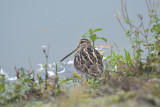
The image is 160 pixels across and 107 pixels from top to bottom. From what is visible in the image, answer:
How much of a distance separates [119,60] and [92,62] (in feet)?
2.06

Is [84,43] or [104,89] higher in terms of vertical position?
[84,43]

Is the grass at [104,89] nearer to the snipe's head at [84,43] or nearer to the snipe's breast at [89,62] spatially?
the snipe's breast at [89,62]

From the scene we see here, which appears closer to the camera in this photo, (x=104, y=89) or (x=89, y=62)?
(x=104, y=89)

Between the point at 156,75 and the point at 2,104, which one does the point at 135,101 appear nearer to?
the point at 156,75

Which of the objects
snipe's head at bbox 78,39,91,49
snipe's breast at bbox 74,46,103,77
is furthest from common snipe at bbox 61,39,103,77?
snipe's head at bbox 78,39,91,49

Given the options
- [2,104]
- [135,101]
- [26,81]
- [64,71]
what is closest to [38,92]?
[26,81]

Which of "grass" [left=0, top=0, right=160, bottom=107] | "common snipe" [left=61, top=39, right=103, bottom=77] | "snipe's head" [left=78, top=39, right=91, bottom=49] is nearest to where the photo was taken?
"grass" [left=0, top=0, right=160, bottom=107]

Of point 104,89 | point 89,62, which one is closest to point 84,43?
point 89,62

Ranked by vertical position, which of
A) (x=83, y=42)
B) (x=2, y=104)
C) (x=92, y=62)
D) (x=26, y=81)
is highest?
(x=83, y=42)

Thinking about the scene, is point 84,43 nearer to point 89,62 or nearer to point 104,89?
point 89,62

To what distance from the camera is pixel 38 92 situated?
375 centimetres

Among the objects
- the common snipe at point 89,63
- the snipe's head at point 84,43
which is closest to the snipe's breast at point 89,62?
the common snipe at point 89,63

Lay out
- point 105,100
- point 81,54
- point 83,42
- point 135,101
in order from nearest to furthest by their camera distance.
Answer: point 135,101, point 105,100, point 81,54, point 83,42

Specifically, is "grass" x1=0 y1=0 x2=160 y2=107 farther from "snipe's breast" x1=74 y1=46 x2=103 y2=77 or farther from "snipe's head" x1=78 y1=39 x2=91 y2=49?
"snipe's head" x1=78 y1=39 x2=91 y2=49
